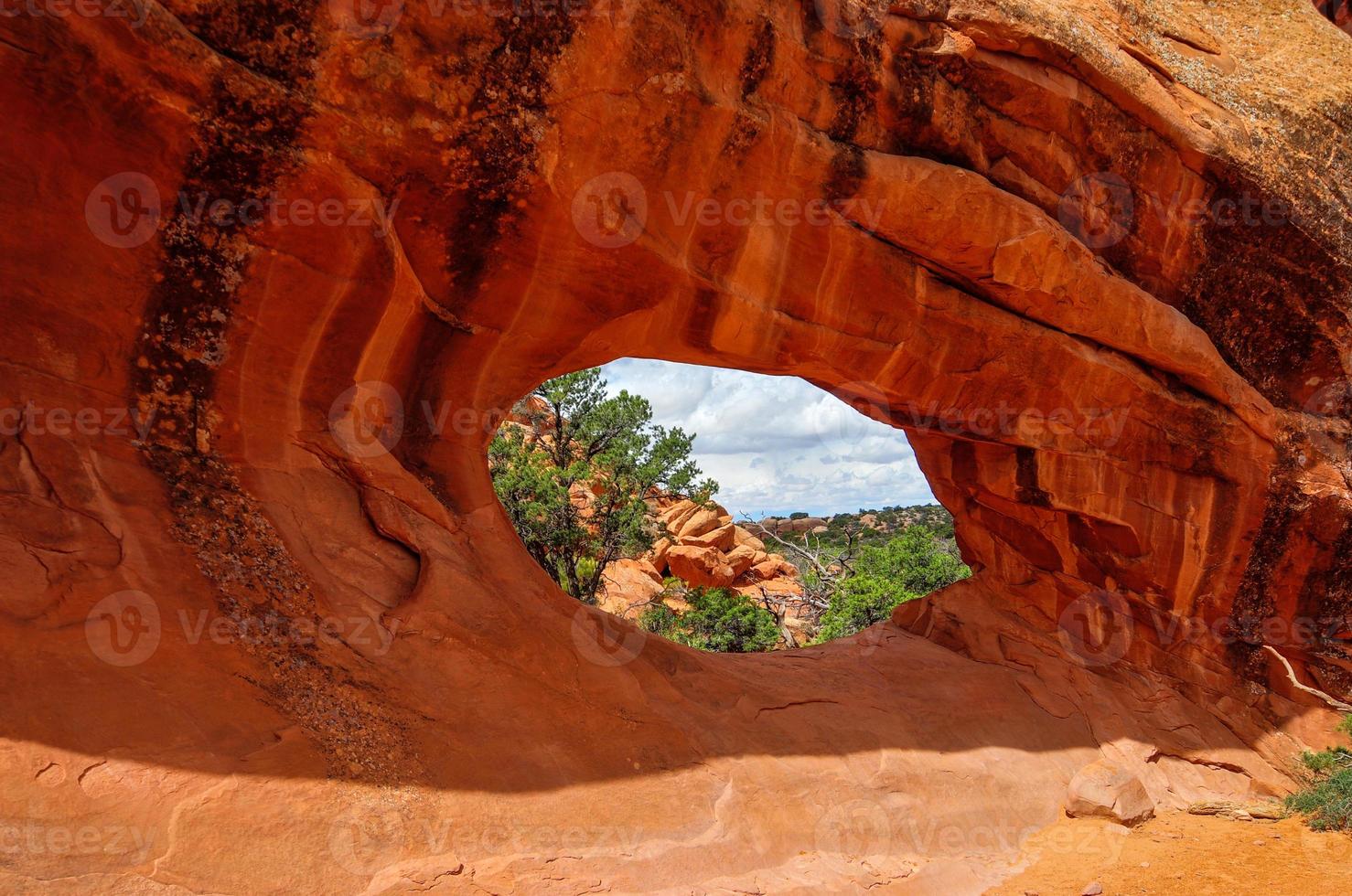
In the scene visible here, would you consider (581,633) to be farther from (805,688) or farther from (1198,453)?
(1198,453)

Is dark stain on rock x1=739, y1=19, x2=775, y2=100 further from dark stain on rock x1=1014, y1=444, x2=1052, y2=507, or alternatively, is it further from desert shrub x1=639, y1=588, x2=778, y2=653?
desert shrub x1=639, y1=588, x2=778, y2=653

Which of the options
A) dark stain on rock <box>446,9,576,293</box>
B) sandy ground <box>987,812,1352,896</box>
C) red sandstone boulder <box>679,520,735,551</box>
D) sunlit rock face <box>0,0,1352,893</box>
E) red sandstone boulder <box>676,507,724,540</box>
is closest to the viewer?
sunlit rock face <box>0,0,1352,893</box>

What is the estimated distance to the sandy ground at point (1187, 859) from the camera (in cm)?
641

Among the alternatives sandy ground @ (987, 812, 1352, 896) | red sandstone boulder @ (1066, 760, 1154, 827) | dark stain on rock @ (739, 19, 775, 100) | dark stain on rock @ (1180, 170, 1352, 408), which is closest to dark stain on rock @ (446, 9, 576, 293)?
dark stain on rock @ (739, 19, 775, 100)

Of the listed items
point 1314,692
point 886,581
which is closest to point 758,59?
point 1314,692

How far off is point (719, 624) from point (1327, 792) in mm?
10661

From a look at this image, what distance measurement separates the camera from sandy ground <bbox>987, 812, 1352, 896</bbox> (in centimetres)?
641

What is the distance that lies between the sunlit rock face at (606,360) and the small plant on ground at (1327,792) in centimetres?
52

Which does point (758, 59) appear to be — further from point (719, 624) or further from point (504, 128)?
point (719, 624)

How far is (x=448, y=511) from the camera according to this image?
6.61 m

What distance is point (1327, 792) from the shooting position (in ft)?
26.5

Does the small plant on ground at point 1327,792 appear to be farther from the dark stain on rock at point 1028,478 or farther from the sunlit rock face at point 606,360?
the dark stain on rock at point 1028,478

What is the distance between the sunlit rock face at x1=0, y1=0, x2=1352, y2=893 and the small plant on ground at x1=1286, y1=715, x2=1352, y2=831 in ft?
1.70

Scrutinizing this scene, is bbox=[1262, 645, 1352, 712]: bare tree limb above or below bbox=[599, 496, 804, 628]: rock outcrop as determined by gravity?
above
